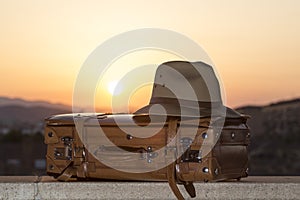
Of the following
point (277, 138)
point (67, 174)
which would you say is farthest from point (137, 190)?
point (277, 138)

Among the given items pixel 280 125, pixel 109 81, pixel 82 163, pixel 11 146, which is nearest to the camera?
pixel 82 163

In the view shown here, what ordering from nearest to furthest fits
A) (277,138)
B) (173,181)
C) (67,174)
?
1. (173,181)
2. (67,174)
3. (277,138)

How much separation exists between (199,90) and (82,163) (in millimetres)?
619

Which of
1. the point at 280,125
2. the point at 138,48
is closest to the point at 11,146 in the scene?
the point at 280,125

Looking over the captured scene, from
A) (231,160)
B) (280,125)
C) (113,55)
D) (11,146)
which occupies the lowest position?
(11,146)

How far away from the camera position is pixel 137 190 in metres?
2.91

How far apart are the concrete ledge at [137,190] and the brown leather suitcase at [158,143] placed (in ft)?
0.15

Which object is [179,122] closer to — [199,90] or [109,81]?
[199,90]

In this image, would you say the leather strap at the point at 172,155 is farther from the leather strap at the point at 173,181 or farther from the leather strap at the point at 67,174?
the leather strap at the point at 67,174

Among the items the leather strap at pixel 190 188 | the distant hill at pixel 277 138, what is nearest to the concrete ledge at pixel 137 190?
the leather strap at pixel 190 188

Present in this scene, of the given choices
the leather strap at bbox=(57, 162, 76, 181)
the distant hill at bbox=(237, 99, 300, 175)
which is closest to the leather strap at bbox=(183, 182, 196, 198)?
the leather strap at bbox=(57, 162, 76, 181)

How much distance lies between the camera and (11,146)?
16.6 m

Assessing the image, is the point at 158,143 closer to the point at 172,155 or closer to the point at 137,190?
the point at 172,155

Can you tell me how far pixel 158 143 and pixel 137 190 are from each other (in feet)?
0.72
